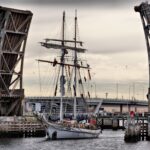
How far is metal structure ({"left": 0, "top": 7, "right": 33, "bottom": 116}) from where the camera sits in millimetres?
Answer: 103875

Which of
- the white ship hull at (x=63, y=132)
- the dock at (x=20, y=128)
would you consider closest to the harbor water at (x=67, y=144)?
the white ship hull at (x=63, y=132)

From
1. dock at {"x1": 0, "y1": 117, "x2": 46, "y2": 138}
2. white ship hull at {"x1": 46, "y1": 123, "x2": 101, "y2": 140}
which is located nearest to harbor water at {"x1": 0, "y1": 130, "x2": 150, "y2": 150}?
white ship hull at {"x1": 46, "y1": 123, "x2": 101, "y2": 140}

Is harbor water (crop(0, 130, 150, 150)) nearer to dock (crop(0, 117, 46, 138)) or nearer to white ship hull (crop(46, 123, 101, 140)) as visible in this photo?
white ship hull (crop(46, 123, 101, 140))

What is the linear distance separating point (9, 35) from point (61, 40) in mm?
6939

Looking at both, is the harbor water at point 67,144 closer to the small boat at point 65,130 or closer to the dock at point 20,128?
the small boat at point 65,130

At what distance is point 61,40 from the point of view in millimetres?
103688

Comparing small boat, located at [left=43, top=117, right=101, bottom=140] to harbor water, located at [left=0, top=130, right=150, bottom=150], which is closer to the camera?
harbor water, located at [left=0, top=130, right=150, bottom=150]

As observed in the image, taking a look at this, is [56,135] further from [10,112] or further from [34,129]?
[10,112]

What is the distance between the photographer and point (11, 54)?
10712 cm

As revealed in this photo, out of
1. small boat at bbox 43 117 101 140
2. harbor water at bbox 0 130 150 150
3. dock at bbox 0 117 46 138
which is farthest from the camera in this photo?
dock at bbox 0 117 46 138

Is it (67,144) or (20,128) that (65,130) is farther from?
(20,128)

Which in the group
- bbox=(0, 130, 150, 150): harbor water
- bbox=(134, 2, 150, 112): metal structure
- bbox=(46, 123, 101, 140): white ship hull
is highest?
bbox=(134, 2, 150, 112): metal structure

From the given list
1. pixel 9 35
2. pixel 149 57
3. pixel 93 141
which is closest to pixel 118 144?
pixel 93 141

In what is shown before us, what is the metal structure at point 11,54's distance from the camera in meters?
104
